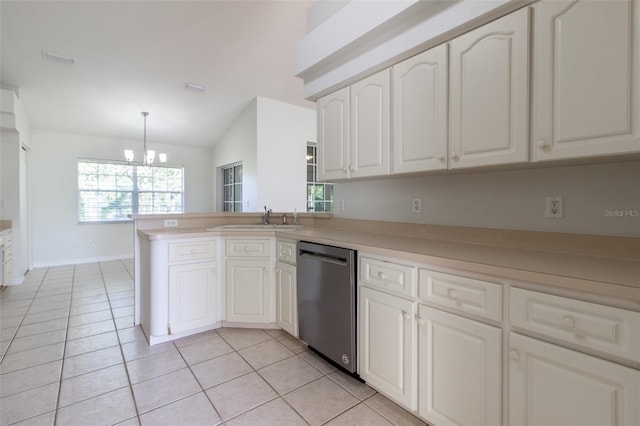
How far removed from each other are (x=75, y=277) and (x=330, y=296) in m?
4.74

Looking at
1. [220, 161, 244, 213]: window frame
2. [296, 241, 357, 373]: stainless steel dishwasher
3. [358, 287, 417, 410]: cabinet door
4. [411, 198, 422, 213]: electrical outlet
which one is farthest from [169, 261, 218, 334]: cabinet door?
[220, 161, 244, 213]: window frame

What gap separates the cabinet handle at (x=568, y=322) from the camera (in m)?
0.98

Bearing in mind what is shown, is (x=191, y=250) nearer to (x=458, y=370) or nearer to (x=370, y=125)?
(x=370, y=125)

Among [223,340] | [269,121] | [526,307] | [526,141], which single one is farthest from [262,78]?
[526,307]

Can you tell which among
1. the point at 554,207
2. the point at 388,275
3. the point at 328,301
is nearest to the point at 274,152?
the point at 328,301

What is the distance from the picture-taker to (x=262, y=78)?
4.55 meters

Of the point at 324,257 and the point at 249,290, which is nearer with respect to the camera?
the point at 324,257

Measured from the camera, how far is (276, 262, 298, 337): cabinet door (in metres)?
2.34

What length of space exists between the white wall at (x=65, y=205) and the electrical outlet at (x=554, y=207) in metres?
7.09

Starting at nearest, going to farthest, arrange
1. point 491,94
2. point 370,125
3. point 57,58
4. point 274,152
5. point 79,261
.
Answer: point 491,94 < point 370,125 < point 57,58 < point 274,152 < point 79,261

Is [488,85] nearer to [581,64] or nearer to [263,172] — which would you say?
[581,64]

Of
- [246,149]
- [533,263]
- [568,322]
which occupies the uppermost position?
[246,149]

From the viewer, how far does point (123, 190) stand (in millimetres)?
6281

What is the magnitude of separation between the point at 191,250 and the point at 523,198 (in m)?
2.40
